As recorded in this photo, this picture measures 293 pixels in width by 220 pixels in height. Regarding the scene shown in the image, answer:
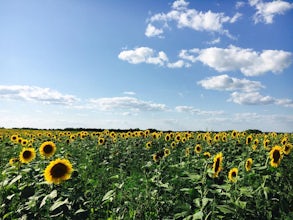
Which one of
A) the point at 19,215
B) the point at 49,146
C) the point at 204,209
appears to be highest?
the point at 49,146

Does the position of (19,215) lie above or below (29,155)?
below

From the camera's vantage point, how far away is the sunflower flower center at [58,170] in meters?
4.59

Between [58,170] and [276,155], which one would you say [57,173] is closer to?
[58,170]

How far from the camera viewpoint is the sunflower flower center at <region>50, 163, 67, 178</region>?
181 inches

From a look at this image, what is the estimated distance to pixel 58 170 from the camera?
464cm

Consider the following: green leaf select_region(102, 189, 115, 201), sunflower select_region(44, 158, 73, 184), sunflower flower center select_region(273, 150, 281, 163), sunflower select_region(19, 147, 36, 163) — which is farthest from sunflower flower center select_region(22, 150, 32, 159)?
sunflower flower center select_region(273, 150, 281, 163)

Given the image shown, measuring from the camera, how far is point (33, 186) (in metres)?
4.79

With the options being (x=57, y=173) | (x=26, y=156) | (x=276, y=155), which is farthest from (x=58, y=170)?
(x=276, y=155)

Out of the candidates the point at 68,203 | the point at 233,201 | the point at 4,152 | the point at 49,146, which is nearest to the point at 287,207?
the point at 233,201

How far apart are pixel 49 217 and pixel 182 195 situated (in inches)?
101

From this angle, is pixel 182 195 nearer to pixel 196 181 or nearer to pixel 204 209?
pixel 196 181

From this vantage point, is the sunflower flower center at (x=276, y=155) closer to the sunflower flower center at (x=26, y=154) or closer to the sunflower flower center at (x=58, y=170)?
the sunflower flower center at (x=58, y=170)

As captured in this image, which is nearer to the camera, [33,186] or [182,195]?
[33,186]

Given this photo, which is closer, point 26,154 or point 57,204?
point 57,204
